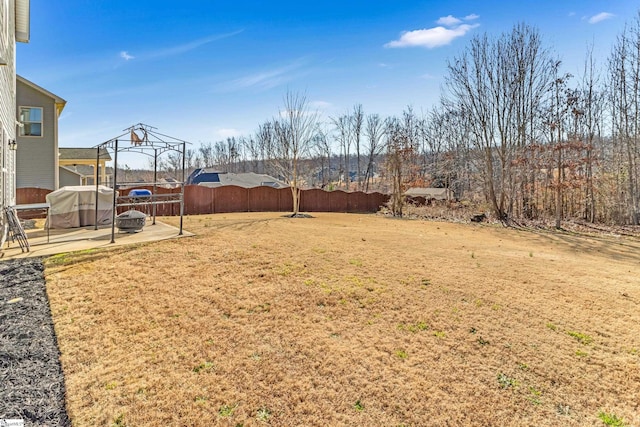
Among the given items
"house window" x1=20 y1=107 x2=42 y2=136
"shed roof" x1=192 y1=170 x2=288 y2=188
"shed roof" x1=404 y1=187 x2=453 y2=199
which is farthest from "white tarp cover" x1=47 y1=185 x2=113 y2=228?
"shed roof" x1=404 y1=187 x2=453 y2=199

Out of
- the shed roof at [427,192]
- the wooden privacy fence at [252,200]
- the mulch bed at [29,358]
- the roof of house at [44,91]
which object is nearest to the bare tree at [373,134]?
the shed roof at [427,192]

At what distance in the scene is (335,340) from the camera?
3.45m

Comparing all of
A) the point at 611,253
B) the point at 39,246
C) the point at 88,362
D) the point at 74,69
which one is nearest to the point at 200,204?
the point at 74,69

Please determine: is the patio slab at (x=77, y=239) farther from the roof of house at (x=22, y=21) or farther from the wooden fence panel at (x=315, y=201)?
the wooden fence panel at (x=315, y=201)

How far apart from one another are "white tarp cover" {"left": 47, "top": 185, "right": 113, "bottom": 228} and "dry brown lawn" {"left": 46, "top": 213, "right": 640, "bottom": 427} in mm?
3840

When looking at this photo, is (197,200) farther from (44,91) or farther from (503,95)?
(503,95)

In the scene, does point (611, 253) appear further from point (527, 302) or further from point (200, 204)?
point (200, 204)

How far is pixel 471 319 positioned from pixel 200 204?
585 inches

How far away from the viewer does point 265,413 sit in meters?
2.42

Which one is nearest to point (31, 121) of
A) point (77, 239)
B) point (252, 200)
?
point (77, 239)

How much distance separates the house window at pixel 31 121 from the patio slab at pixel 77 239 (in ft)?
20.7

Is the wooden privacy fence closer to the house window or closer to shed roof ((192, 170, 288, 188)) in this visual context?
the house window

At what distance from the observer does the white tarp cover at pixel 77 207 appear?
859 cm

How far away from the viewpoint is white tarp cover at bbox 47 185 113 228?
8594 mm
